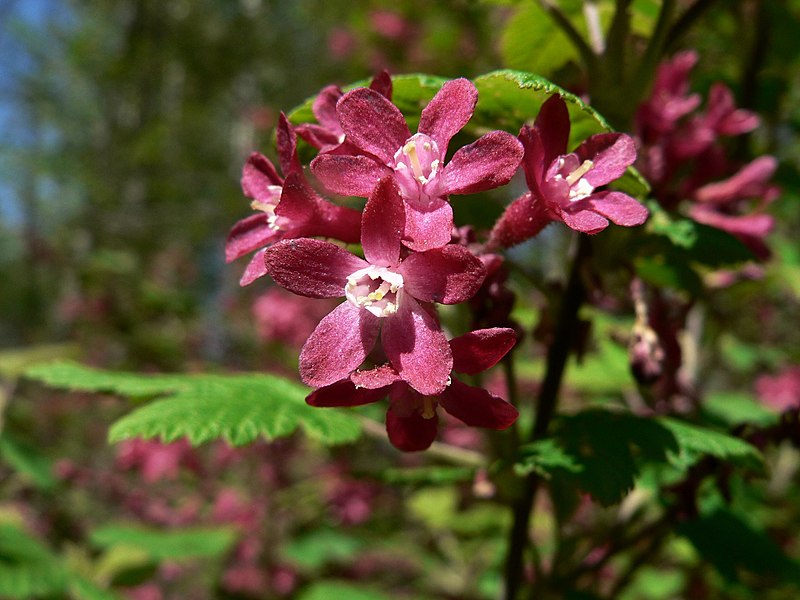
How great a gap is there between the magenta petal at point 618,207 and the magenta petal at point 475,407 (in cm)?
29

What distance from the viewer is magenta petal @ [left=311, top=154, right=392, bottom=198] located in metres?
0.79

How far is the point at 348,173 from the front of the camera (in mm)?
806

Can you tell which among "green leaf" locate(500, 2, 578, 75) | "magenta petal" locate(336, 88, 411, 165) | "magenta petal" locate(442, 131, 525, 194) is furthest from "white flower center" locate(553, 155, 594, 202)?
"green leaf" locate(500, 2, 578, 75)

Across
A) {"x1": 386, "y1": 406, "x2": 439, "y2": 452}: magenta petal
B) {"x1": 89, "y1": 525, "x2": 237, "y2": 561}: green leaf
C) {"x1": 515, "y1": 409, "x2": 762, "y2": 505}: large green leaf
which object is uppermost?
{"x1": 386, "y1": 406, "x2": 439, "y2": 452}: magenta petal

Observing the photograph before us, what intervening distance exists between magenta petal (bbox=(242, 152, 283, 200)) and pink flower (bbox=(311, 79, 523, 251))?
0.22 m

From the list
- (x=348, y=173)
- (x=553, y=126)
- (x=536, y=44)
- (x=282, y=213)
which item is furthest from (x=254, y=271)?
(x=536, y=44)

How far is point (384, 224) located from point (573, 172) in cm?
30

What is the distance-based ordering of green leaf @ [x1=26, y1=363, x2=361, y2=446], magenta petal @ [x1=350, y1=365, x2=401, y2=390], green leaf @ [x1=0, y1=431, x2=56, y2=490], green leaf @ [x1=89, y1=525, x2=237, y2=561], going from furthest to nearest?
green leaf @ [x1=89, y1=525, x2=237, y2=561] < green leaf @ [x1=0, y1=431, x2=56, y2=490] < green leaf @ [x1=26, y1=363, x2=361, y2=446] < magenta petal @ [x1=350, y1=365, x2=401, y2=390]

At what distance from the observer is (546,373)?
1.29m

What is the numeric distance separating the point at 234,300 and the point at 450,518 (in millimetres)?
4014

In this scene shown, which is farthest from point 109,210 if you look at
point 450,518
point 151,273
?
point 450,518

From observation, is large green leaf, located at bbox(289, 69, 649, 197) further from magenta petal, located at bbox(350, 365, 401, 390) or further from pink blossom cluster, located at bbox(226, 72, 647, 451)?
magenta petal, located at bbox(350, 365, 401, 390)

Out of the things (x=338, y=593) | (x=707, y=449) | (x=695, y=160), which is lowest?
(x=338, y=593)

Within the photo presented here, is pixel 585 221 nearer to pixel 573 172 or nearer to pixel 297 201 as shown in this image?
pixel 573 172
